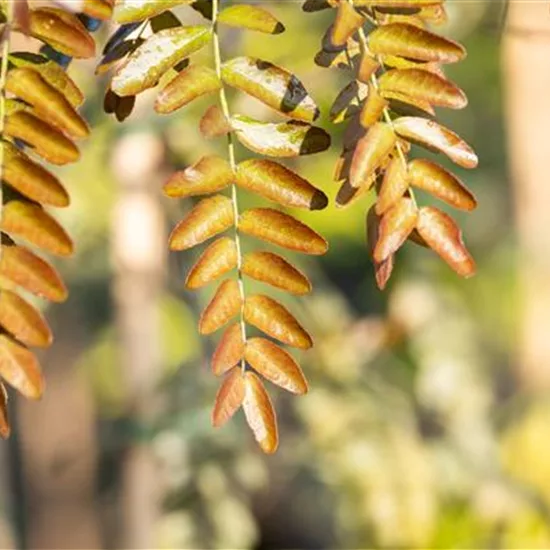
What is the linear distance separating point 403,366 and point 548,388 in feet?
2.31

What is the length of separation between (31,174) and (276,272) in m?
0.16

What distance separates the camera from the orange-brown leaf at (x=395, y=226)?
739mm

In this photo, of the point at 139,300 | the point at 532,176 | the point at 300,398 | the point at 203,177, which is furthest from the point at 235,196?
the point at 532,176

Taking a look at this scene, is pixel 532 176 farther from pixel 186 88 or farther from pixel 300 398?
pixel 186 88

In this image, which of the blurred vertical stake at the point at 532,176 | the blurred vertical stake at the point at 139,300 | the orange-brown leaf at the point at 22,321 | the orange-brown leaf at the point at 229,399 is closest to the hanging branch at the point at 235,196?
the orange-brown leaf at the point at 229,399

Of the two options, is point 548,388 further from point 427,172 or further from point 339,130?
point 427,172

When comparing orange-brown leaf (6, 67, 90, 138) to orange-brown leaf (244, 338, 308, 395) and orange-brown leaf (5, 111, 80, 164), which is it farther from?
orange-brown leaf (244, 338, 308, 395)

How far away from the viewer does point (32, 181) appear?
2.32ft

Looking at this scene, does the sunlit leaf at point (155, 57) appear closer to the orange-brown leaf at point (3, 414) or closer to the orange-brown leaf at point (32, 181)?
the orange-brown leaf at point (32, 181)

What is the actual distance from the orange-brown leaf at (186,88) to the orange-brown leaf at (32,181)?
92 mm

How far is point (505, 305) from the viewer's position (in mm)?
5016

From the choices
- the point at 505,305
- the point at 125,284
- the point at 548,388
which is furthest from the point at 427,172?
the point at 505,305

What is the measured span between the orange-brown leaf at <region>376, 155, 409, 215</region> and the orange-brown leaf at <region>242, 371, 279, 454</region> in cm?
12

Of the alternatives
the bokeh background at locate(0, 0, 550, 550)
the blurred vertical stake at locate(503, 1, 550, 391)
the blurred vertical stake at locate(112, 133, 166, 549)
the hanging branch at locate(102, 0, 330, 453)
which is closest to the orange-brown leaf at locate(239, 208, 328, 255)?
the hanging branch at locate(102, 0, 330, 453)
